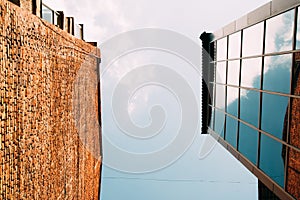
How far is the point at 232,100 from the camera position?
15.7m

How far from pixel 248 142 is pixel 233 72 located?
387 centimetres

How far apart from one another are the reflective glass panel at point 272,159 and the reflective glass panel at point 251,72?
233 cm

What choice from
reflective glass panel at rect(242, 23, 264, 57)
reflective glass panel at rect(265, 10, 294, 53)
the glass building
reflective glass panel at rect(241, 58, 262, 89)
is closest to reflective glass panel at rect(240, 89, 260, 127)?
the glass building

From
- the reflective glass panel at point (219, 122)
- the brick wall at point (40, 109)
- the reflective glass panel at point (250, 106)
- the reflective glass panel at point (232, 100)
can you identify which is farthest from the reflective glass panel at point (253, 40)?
the brick wall at point (40, 109)

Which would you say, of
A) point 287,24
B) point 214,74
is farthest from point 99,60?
point 287,24

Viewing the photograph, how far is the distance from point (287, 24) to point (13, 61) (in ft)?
28.4

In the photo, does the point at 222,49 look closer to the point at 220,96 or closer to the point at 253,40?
the point at 220,96

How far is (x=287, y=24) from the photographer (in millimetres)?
10156

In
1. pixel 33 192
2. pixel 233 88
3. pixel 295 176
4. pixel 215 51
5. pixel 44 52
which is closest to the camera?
pixel 33 192

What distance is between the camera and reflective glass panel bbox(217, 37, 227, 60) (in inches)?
687

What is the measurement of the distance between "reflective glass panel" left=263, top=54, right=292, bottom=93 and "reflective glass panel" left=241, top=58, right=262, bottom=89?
646 mm

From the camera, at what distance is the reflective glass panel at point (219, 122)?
17.9 metres

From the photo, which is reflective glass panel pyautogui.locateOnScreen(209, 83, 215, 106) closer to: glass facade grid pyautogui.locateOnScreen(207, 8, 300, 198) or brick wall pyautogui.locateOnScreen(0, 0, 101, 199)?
glass facade grid pyautogui.locateOnScreen(207, 8, 300, 198)

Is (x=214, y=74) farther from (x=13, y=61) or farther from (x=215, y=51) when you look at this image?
(x=13, y=61)
